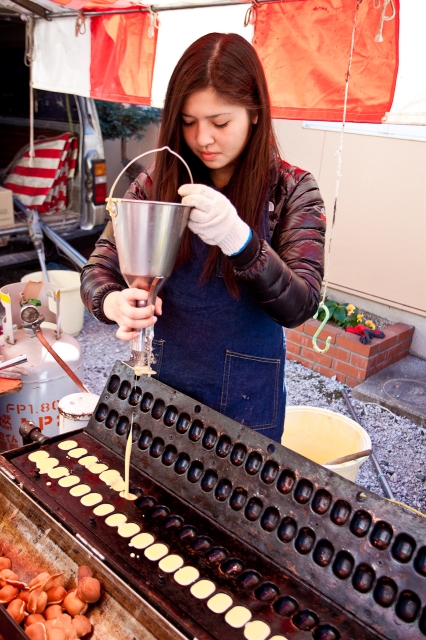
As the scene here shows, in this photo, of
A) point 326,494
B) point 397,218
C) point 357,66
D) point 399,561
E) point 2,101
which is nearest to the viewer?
point 399,561

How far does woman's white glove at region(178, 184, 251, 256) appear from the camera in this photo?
1.11 metres

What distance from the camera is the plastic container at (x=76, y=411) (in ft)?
5.91

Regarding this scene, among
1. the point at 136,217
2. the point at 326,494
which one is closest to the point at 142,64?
the point at 136,217

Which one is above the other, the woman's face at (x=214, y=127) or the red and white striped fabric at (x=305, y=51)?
the red and white striped fabric at (x=305, y=51)

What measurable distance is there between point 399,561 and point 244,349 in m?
0.80

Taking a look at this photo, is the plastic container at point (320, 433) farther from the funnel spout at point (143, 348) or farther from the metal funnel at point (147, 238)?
the metal funnel at point (147, 238)

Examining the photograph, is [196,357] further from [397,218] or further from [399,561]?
[397,218]

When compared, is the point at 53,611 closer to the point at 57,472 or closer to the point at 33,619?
the point at 33,619

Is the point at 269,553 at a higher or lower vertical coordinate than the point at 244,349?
lower

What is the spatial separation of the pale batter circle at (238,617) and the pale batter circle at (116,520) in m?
0.33

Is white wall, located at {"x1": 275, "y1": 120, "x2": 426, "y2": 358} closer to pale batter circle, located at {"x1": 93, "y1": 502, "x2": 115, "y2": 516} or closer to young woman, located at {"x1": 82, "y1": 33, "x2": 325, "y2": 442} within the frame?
young woman, located at {"x1": 82, "y1": 33, "x2": 325, "y2": 442}

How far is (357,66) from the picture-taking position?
2732 millimetres

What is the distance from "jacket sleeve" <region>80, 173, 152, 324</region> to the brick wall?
302cm

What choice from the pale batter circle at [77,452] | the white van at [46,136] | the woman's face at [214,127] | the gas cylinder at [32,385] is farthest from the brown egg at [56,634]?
the white van at [46,136]
